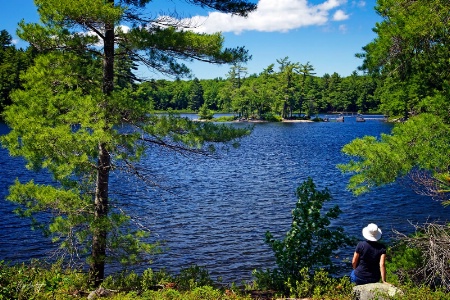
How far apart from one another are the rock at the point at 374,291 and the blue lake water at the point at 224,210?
3.40 m

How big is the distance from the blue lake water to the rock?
11.2ft

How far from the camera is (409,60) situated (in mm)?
12289

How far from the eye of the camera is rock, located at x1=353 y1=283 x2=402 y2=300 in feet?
24.1

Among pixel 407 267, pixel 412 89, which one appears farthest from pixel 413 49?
pixel 407 267

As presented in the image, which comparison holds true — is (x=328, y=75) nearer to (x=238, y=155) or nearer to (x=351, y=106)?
(x=351, y=106)

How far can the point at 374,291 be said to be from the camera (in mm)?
7578

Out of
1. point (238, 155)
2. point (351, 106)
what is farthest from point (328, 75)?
point (238, 155)

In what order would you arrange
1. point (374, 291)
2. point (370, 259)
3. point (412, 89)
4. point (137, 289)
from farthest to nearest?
point (412, 89) → point (137, 289) → point (370, 259) → point (374, 291)

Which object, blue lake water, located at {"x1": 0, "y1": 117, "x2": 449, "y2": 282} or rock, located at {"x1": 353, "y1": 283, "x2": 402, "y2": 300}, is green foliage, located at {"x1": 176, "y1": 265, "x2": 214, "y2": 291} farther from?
rock, located at {"x1": 353, "y1": 283, "x2": 402, "y2": 300}

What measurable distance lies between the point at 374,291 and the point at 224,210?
16.5 m

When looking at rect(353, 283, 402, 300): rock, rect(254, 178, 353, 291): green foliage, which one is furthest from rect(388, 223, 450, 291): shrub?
rect(353, 283, 402, 300): rock

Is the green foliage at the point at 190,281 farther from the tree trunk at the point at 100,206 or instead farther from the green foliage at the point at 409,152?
the green foliage at the point at 409,152

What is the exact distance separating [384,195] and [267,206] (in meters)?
8.06

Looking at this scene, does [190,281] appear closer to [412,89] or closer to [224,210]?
[412,89]
